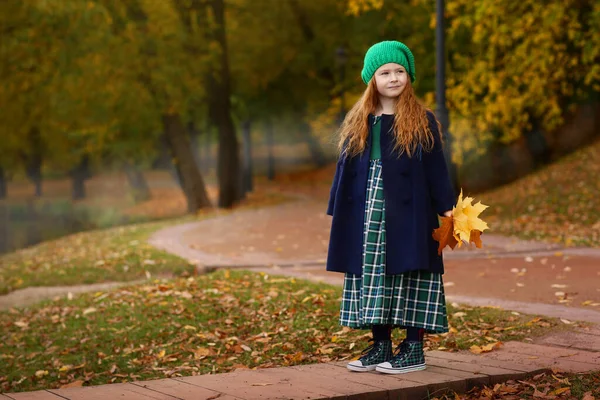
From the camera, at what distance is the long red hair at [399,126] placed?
5.94m

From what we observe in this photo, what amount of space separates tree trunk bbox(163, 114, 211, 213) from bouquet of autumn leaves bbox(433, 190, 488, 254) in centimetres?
2411

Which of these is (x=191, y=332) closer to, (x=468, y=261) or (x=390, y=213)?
(x=390, y=213)

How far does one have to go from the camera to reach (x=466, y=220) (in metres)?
5.91

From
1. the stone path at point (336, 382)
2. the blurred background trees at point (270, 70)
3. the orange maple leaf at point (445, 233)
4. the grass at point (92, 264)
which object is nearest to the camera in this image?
the stone path at point (336, 382)

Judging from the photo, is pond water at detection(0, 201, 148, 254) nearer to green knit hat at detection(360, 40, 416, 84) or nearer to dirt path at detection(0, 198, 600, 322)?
dirt path at detection(0, 198, 600, 322)

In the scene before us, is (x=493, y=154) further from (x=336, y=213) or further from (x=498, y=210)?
(x=336, y=213)

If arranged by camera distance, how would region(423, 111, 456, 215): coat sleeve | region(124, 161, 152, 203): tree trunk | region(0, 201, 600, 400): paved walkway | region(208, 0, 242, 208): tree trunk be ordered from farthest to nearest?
region(124, 161, 152, 203): tree trunk
region(208, 0, 242, 208): tree trunk
region(423, 111, 456, 215): coat sleeve
region(0, 201, 600, 400): paved walkway

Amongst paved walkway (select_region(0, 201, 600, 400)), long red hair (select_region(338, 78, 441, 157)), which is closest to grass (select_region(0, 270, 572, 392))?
paved walkway (select_region(0, 201, 600, 400))

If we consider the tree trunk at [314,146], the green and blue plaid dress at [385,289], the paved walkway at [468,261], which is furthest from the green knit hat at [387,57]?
the tree trunk at [314,146]

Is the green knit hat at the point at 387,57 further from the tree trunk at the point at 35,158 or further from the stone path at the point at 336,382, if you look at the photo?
the tree trunk at the point at 35,158

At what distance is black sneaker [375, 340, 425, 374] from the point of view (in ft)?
19.7

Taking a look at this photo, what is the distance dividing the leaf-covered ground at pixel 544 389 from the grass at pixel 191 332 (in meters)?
1.25

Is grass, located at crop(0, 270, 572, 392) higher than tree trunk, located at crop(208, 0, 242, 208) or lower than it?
lower

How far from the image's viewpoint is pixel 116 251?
54.0 feet
